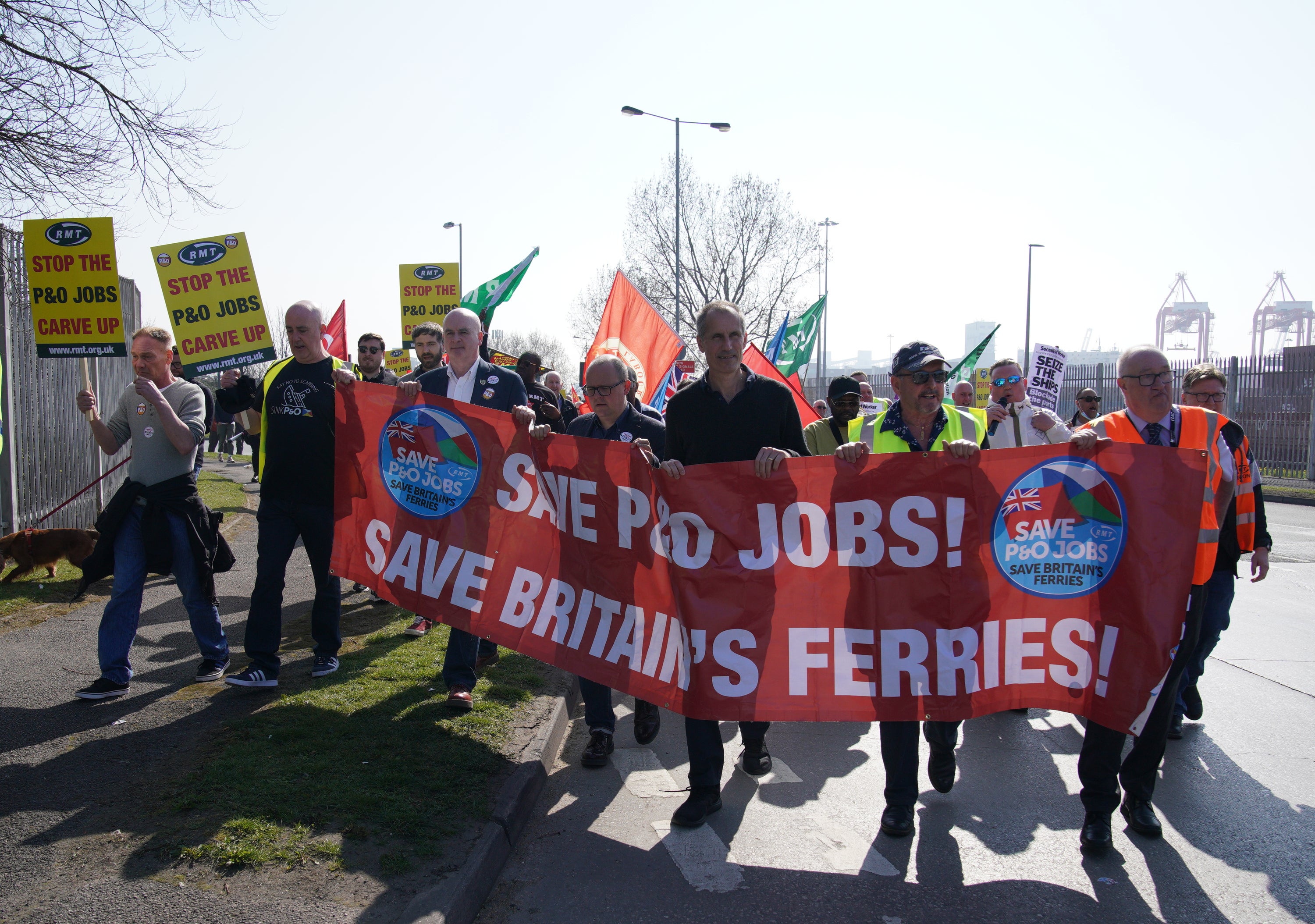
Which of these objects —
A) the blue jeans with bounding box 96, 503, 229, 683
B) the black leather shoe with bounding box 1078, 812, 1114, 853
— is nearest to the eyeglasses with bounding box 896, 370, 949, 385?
the black leather shoe with bounding box 1078, 812, 1114, 853

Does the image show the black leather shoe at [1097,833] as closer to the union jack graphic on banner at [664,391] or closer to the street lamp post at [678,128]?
the union jack graphic on banner at [664,391]

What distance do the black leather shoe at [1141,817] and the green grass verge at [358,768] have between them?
8.85 ft

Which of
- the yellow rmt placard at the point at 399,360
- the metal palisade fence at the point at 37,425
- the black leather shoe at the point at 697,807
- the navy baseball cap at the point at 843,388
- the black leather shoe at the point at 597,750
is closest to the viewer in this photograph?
the black leather shoe at the point at 697,807

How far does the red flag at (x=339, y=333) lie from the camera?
16672 mm

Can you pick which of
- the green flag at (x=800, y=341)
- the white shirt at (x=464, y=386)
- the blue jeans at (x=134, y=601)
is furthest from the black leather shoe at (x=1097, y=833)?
the green flag at (x=800, y=341)

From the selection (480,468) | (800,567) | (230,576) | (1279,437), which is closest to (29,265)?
(230,576)

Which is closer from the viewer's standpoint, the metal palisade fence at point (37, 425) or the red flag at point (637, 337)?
the metal palisade fence at point (37, 425)

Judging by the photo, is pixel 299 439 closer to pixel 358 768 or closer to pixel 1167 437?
pixel 358 768

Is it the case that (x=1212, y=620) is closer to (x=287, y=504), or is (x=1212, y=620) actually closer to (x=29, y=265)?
(x=287, y=504)

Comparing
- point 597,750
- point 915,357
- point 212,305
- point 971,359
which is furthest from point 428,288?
point 915,357

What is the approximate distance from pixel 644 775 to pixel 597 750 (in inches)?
11.4

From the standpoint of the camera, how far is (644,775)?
468 cm

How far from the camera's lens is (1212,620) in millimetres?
5078

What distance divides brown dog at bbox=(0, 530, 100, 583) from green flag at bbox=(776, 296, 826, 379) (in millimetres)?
9138
